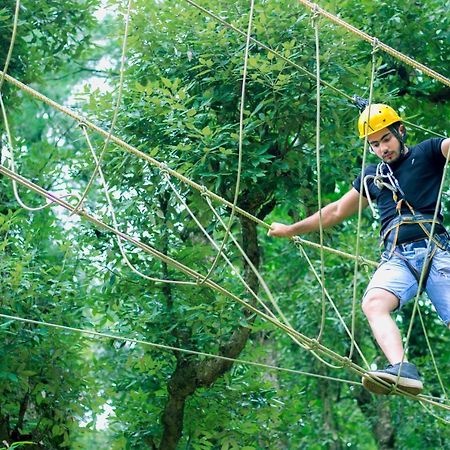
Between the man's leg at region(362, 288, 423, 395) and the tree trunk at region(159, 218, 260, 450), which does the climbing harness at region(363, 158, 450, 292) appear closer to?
the man's leg at region(362, 288, 423, 395)

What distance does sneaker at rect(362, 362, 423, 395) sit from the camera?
3.74 metres

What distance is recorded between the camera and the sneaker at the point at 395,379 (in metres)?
3.74

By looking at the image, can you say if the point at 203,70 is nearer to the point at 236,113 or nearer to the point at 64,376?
the point at 236,113

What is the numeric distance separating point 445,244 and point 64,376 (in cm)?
300

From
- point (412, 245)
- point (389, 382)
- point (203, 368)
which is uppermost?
point (412, 245)

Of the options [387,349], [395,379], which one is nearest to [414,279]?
[387,349]

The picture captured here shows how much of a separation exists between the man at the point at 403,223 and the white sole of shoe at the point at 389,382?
0.16 m

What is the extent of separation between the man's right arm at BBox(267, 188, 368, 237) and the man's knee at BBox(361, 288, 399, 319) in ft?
1.41

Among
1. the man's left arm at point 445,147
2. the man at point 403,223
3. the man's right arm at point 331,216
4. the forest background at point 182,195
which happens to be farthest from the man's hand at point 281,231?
the forest background at point 182,195

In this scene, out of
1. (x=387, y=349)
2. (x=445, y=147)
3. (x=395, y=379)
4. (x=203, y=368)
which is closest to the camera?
(x=395, y=379)

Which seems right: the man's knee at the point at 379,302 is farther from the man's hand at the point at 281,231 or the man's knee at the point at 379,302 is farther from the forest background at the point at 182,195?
the forest background at the point at 182,195

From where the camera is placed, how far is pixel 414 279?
4.00 metres

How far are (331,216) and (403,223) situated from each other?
1.35 feet

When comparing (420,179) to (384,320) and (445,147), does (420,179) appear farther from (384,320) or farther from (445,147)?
(384,320)
